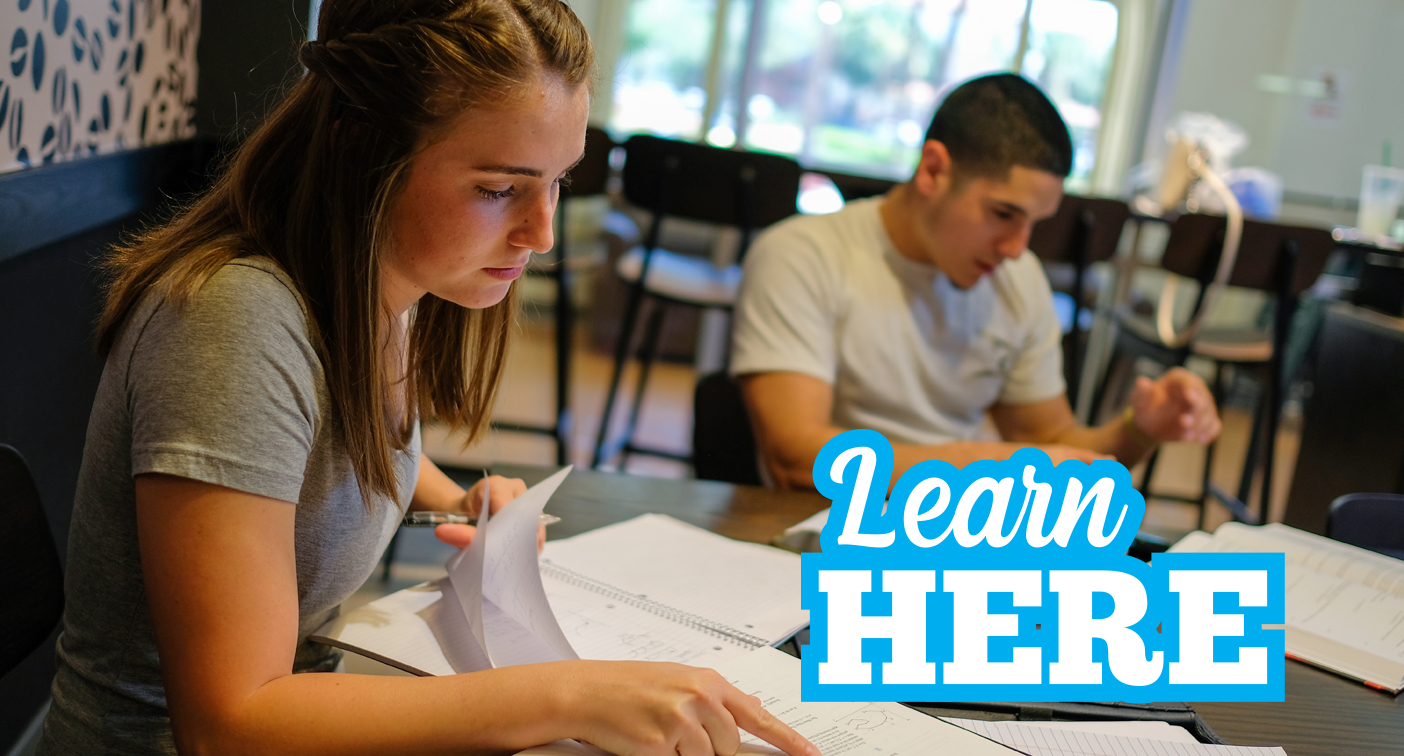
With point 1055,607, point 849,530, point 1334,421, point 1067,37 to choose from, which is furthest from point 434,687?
point 1067,37

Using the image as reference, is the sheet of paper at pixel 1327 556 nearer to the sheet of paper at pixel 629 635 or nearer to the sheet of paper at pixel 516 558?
the sheet of paper at pixel 629 635

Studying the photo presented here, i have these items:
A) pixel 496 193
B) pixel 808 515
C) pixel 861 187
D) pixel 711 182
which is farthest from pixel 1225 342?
pixel 496 193

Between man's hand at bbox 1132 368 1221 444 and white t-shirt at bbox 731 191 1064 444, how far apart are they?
0.33 metres

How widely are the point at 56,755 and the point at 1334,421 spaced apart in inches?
127

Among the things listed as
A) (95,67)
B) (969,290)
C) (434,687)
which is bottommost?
(434,687)

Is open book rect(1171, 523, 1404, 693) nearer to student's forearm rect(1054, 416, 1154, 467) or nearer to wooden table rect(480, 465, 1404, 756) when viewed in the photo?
wooden table rect(480, 465, 1404, 756)

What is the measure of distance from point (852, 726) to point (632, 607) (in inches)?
11.7

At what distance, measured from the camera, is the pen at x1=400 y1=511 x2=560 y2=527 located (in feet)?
3.63

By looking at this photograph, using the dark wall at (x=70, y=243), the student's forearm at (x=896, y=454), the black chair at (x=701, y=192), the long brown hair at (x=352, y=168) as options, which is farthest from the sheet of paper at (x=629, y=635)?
the black chair at (x=701, y=192)

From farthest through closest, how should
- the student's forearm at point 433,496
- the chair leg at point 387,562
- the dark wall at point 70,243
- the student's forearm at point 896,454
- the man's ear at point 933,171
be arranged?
the chair leg at point 387,562, the man's ear at point 933,171, the student's forearm at point 896,454, the dark wall at point 70,243, the student's forearm at point 433,496

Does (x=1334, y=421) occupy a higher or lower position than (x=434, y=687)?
lower

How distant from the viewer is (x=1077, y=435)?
1977 millimetres

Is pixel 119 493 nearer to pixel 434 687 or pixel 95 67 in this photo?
pixel 434 687

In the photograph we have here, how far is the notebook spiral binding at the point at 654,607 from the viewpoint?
0.99m
